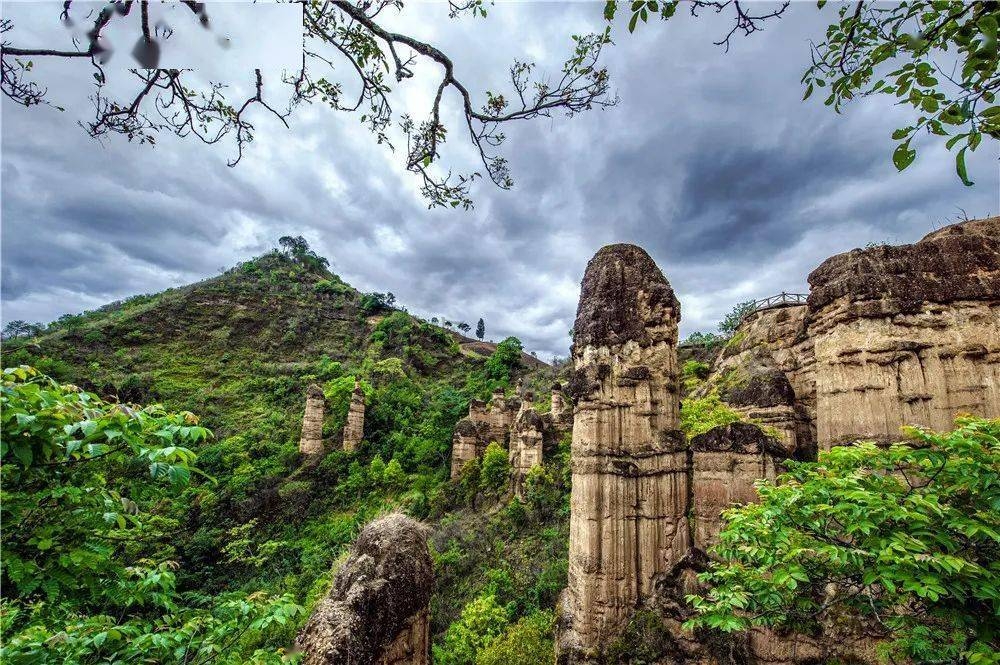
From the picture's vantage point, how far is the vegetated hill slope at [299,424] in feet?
59.3

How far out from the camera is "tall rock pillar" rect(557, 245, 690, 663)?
9328 mm

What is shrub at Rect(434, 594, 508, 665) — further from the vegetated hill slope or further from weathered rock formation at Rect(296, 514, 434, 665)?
weathered rock formation at Rect(296, 514, 434, 665)

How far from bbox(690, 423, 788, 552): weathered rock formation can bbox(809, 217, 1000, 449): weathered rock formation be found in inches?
42.0

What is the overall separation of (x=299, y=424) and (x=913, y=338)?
33.7 m

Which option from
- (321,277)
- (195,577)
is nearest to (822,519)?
(195,577)

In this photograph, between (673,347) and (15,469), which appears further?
(673,347)

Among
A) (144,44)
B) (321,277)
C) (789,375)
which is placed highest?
(321,277)

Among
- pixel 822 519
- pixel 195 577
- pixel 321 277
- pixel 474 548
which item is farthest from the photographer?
pixel 321 277

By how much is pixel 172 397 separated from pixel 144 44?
40.9m

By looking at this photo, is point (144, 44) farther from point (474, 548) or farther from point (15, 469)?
point (474, 548)

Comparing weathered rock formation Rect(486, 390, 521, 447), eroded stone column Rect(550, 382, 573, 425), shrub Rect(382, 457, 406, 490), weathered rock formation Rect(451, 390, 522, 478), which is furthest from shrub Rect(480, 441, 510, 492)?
shrub Rect(382, 457, 406, 490)

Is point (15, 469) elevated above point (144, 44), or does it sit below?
below

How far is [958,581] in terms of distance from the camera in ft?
10.3

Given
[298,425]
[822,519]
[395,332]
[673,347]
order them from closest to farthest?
[822,519]
[673,347]
[298,425]
[395,332]
